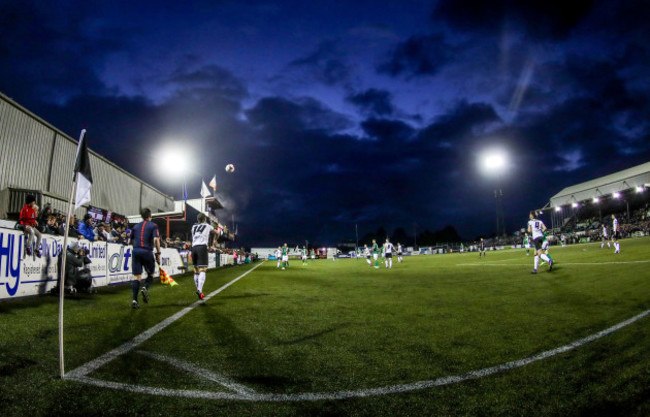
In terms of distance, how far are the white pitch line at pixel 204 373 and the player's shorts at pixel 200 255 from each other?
507 cm

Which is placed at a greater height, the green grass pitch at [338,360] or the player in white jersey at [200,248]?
the player in white jersey at [200,248]

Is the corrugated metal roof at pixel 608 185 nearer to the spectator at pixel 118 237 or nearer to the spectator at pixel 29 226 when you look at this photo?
the spectator at pixel 118 237

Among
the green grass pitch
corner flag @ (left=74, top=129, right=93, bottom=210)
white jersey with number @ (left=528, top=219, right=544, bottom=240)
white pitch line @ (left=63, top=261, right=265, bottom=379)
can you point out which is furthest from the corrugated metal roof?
corner flag @ (left=74, top=129, right=93, bottom=210)

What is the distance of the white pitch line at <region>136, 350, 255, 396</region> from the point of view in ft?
Result: 9.72

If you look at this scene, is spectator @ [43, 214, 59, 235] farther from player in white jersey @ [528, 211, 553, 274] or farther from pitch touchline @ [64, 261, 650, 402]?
player in white jersey @ [528, 211, 553, 274]

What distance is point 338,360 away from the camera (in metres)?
3.76

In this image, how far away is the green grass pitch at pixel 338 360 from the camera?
2.61 m

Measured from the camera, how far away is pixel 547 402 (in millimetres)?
2586

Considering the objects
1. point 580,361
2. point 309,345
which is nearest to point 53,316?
point 309,345

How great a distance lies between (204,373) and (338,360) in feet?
4.52

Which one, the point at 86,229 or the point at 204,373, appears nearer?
the point at 204,373

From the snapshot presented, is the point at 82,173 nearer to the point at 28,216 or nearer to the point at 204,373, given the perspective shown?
the point at 204,373

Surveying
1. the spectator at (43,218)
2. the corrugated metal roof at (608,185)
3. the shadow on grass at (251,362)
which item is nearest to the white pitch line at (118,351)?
the shadow on grass at (251,362)

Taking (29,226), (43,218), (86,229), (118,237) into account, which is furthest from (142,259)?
(118,237)
